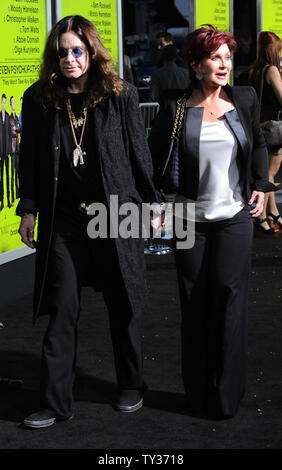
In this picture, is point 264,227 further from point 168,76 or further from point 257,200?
point 257,200

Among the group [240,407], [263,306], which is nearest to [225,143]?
[240,407]

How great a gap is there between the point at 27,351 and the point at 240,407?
178cm

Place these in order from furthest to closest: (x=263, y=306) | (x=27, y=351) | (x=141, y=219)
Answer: (x=263, y=306), (x=27, y=351), (x=141, y=219)

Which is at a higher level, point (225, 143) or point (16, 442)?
point (225, 143)

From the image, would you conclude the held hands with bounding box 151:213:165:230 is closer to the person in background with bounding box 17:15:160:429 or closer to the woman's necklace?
the person in background with bounding box 17:15:160:429

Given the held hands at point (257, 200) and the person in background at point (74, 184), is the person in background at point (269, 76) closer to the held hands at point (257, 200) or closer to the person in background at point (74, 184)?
the held hands at point (257, 200)

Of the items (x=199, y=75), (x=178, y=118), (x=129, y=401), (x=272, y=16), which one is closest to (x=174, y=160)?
(x=178, y=118)

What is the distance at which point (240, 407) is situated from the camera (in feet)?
17.3

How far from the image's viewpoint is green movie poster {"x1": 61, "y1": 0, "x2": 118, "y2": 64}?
8.74 m

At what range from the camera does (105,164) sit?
15.7 feet

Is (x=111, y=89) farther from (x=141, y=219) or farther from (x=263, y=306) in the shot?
(x=263, y=306)

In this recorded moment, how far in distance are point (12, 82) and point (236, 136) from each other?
332 centimetres

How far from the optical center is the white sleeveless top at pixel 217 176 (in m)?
4.89

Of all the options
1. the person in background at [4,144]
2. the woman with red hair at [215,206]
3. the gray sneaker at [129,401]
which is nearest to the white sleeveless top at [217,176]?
the woman with red hair at [215,206]
